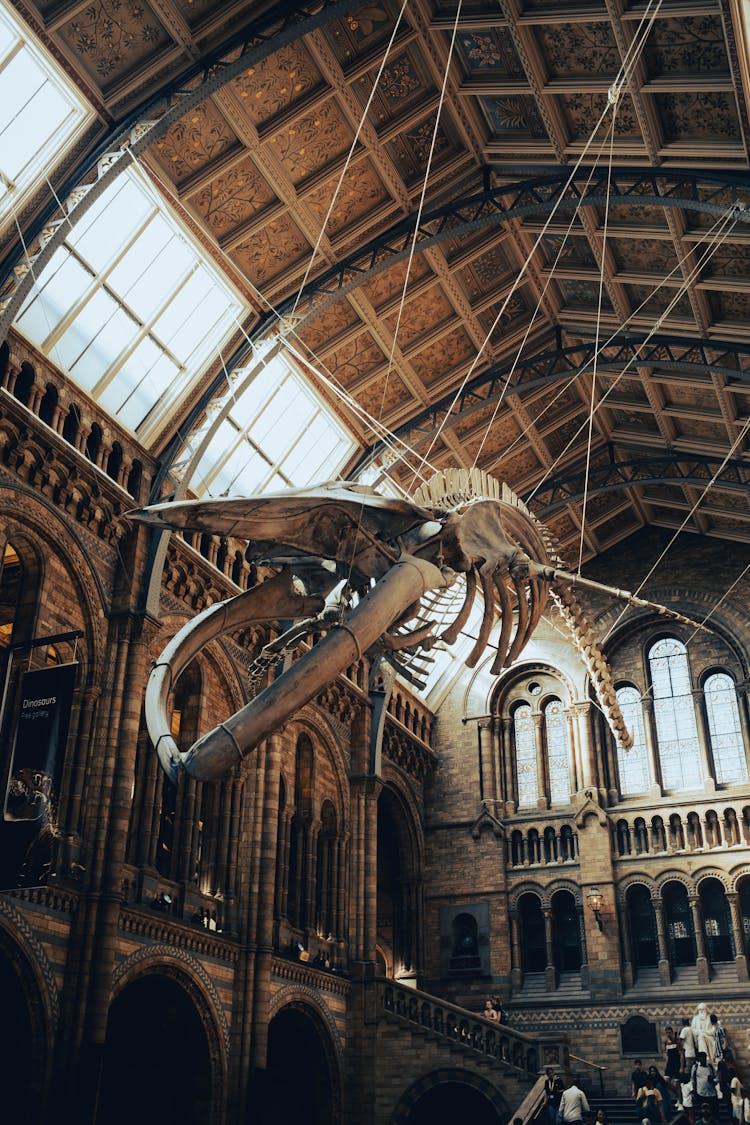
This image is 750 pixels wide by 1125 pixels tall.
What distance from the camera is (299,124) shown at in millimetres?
16797

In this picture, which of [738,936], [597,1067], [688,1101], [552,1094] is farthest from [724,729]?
[552,1094]

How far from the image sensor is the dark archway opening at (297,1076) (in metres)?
20.6

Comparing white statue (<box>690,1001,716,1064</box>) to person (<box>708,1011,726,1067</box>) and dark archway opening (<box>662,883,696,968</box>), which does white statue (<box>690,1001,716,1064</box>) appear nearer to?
person (<box>708,1011,726,1067</box>)

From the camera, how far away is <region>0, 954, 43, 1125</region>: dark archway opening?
1341 cm

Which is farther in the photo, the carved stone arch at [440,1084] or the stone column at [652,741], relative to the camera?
the stone column at [652,741]

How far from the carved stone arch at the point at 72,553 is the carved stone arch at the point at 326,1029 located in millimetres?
7551

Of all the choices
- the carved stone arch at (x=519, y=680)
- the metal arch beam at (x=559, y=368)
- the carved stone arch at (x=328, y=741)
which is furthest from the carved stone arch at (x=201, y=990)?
the carved stone arch at (x=519, y=680)

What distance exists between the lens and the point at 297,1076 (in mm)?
21266

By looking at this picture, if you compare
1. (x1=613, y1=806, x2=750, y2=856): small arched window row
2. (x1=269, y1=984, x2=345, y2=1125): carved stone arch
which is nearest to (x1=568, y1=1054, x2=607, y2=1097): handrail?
(x1=613, y1=806, x2=750, y2=856): small arched window row

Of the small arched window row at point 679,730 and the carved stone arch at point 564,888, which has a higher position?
the small arched window row at point 679,730

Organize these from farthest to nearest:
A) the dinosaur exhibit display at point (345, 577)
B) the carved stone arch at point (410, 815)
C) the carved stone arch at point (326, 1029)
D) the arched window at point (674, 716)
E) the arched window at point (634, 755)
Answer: the carved stone arch at point (410, 815)
the arched window at point (634, 755)
the arched window at point (674, 716)
the carved stone arch at point (326, 1029)
the dinosaur exhibit display at point (345, 577)

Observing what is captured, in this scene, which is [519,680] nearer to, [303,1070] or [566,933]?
[566,933]

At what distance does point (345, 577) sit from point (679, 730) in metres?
20.1

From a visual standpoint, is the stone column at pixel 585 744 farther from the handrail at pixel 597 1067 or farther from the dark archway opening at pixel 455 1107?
the dark archway opening at pixel 455 1107
